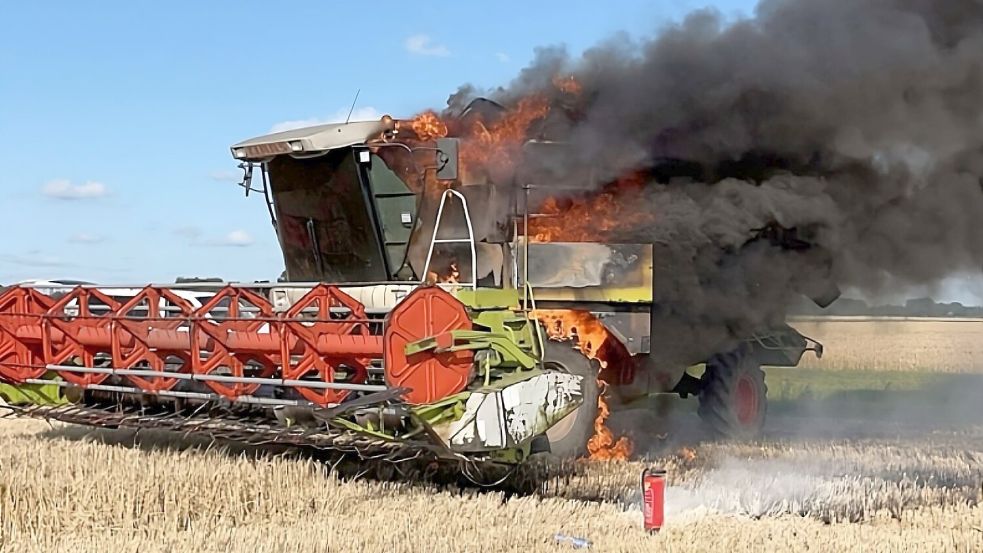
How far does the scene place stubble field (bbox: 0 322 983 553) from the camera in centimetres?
522

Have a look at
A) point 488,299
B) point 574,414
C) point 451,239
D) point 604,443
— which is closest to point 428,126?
point 451,239

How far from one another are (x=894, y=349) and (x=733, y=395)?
43.0 ft

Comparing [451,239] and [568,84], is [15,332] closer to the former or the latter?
[451,239]

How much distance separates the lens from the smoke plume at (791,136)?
7.35m

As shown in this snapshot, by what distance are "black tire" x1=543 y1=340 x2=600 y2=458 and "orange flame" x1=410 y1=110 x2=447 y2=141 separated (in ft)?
5.13

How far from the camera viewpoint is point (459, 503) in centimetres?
613

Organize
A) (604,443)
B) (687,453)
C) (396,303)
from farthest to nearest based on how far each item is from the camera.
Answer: (687,453)
(604,443)
(396,303)

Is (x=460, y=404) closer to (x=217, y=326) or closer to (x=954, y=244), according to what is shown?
(x=217, y=326)

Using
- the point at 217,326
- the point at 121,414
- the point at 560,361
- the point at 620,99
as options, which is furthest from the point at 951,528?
the point at 121,414

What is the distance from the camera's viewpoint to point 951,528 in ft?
18.6

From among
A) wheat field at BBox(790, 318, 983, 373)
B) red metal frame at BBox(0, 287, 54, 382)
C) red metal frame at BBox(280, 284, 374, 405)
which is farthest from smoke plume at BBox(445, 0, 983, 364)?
wheat field at BBox(790, 318, 983, 373)

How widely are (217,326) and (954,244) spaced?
4.94 metres

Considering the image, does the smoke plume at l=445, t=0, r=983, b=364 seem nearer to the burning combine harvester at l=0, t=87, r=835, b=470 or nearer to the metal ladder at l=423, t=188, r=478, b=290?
the burning combine harvester at l=0, t=87, r=835, b=470

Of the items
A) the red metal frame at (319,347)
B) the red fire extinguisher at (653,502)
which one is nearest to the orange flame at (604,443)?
the red metal frame at (319,347)
